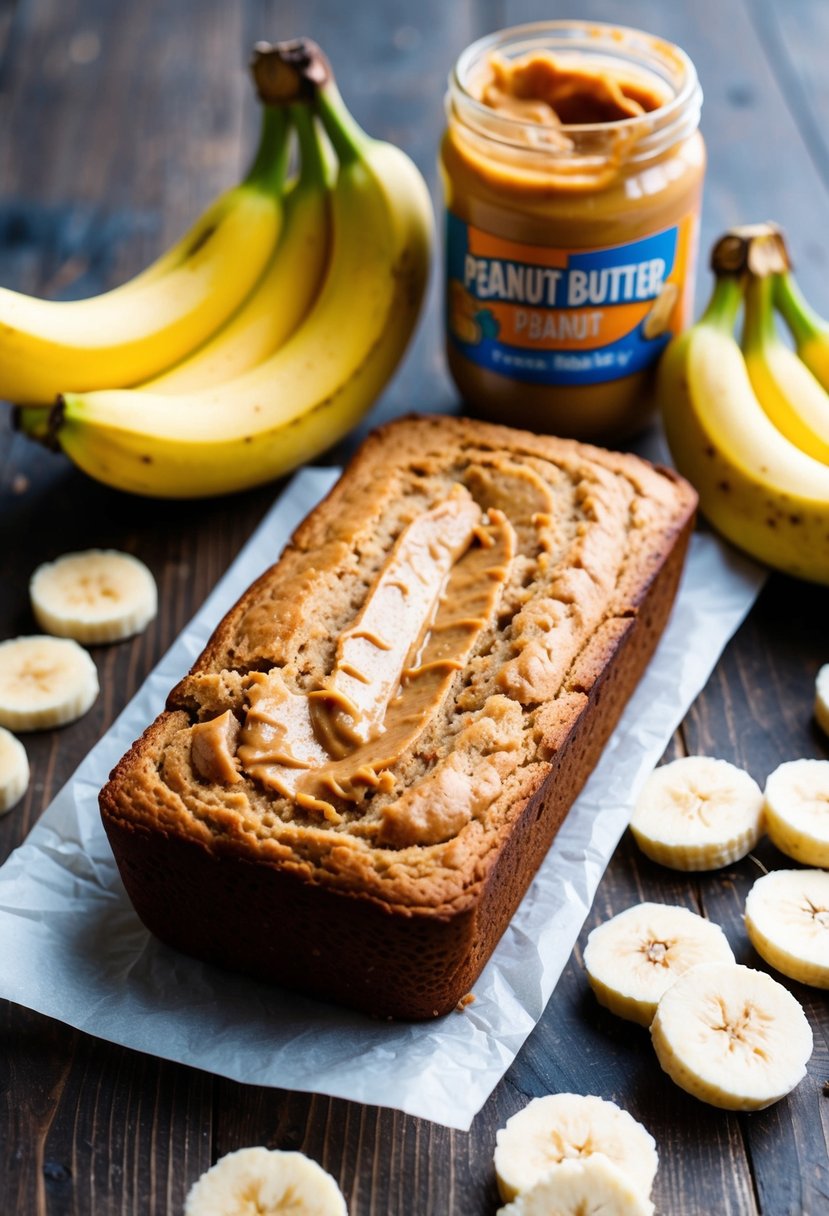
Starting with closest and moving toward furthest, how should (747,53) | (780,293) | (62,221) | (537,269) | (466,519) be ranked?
(466,519) < (537,269) < (780,293) < (62,221) < (747,53)

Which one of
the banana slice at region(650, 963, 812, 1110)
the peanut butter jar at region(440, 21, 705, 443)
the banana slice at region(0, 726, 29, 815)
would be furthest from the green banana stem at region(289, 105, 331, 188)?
the banana slice at region(650, 963, 812, 1110)

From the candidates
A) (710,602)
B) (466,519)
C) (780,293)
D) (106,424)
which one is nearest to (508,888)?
(466,519)

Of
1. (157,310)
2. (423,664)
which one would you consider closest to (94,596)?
(157,310)

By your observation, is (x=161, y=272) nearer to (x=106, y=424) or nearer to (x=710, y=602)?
(x=106, y=424)

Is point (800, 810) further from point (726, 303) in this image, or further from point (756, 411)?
point (726, 303)

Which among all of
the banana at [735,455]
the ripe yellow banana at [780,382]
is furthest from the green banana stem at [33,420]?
the ripe yellow banana at [780,382]

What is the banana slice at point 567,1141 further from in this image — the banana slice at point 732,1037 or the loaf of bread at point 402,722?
the loaf of bread at point 402,722
